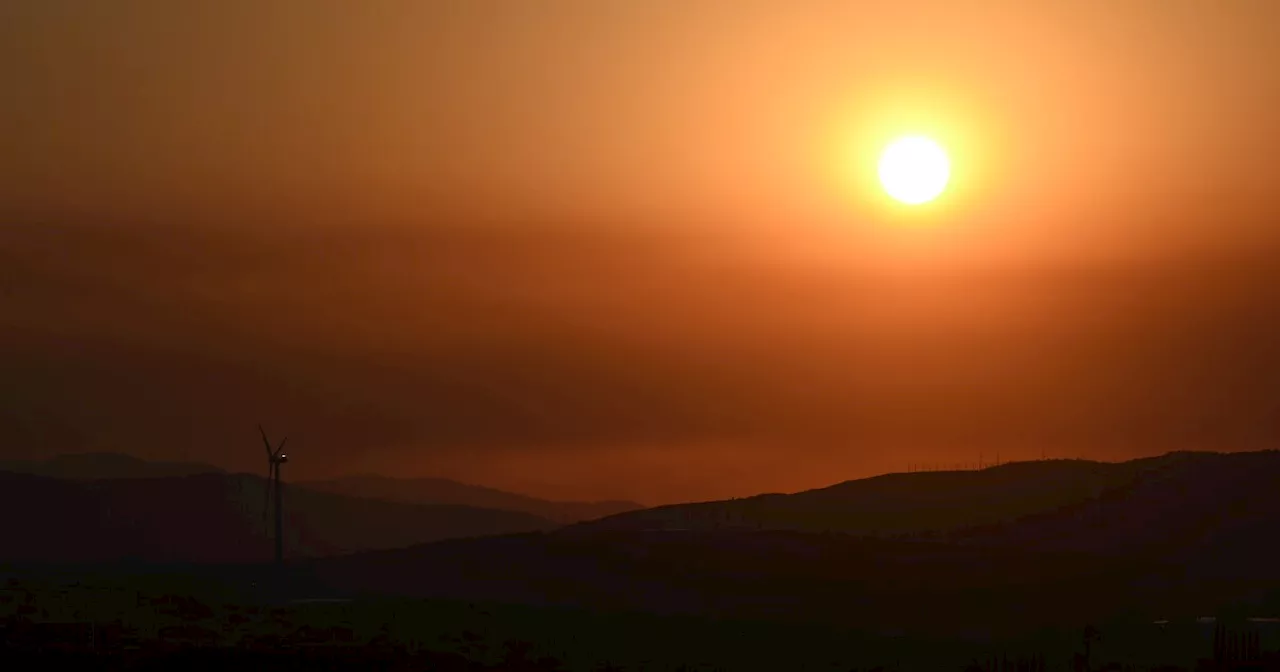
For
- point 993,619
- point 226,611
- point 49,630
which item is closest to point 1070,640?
point 993,619

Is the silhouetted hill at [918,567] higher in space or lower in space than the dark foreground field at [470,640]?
higher

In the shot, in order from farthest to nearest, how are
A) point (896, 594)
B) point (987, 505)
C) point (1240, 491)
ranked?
point (987, 505) < point (1240, 491) < point (896, 594)

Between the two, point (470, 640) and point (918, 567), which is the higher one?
point (918, 567)

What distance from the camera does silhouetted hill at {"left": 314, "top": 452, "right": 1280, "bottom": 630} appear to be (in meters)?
132

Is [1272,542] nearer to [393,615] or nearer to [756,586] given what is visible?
[756,586]

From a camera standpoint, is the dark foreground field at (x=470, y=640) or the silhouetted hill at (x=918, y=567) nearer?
the dark foreground field at (x=470, y=640)

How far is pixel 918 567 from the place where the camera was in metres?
144

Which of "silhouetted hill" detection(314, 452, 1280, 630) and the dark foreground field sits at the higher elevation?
"silhouetted hill" detection(314, 452, 1280, 630)

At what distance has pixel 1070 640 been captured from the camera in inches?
4279

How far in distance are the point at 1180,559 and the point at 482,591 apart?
56848 mm

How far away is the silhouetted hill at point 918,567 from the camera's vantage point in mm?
132500

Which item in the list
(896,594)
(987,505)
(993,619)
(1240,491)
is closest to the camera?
(993,619)

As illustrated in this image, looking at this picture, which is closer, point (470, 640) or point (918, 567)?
point (470, 640)

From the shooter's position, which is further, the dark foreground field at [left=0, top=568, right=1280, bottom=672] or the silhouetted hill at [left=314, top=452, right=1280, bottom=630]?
the silhouetted hill at [left=314, top=452, right=1280, bottom=630]
